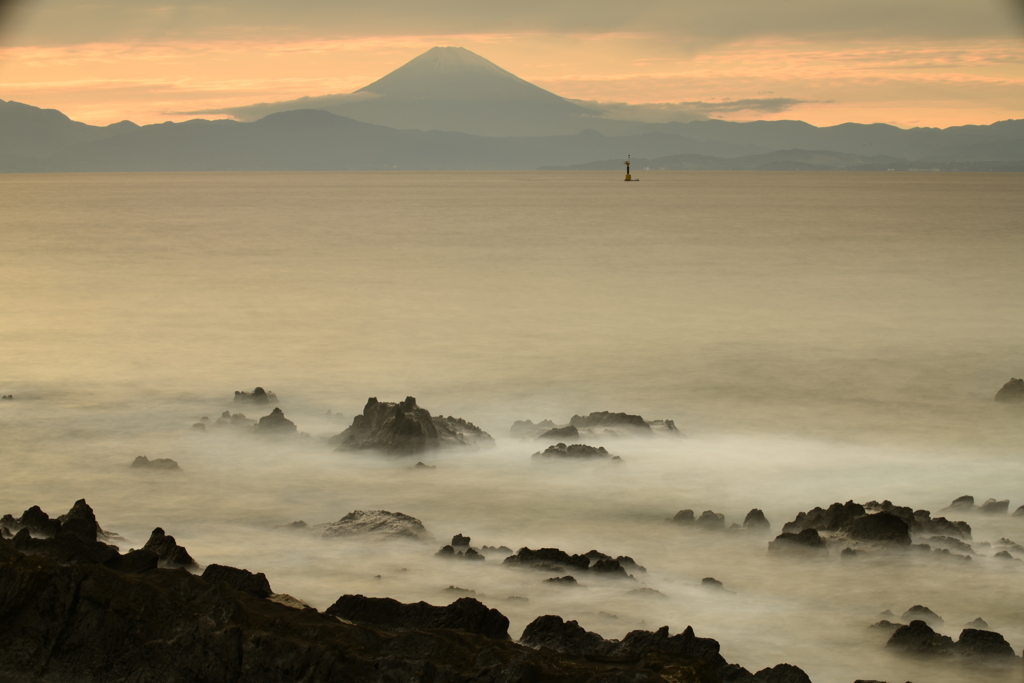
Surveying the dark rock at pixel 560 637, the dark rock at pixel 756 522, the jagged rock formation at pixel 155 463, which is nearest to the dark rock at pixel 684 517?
the dark rock at pixel 756 522

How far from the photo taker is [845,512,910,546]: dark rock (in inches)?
262

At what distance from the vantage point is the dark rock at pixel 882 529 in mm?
6648

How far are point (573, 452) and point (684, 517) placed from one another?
Result: 5.70ft

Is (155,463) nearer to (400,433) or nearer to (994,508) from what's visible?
(400,433)

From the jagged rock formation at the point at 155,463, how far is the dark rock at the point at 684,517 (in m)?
4.24

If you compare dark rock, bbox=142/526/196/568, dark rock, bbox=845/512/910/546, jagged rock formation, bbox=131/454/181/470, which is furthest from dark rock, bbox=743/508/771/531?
jagged rock formation, bbox=131/454/181/470

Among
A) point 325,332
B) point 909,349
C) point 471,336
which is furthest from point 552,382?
point 909,349

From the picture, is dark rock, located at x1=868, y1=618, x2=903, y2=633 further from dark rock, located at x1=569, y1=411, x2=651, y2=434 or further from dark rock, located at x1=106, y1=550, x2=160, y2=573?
dark rock, located at x1=569, y1=411, x2=651, y2=434

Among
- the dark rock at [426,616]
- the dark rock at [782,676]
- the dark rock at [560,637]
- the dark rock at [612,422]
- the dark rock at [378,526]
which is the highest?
the dark rock at [426,616]

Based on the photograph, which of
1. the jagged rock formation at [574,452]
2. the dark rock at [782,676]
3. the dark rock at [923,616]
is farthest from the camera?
the jagged rock formation at [574,452]

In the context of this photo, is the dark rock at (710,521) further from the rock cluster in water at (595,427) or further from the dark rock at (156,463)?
the dark rock at (156,463)

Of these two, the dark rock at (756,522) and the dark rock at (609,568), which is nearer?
the dark rock at (609,568)

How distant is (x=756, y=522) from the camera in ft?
24.1

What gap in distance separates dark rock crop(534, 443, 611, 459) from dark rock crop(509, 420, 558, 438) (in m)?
1.01
